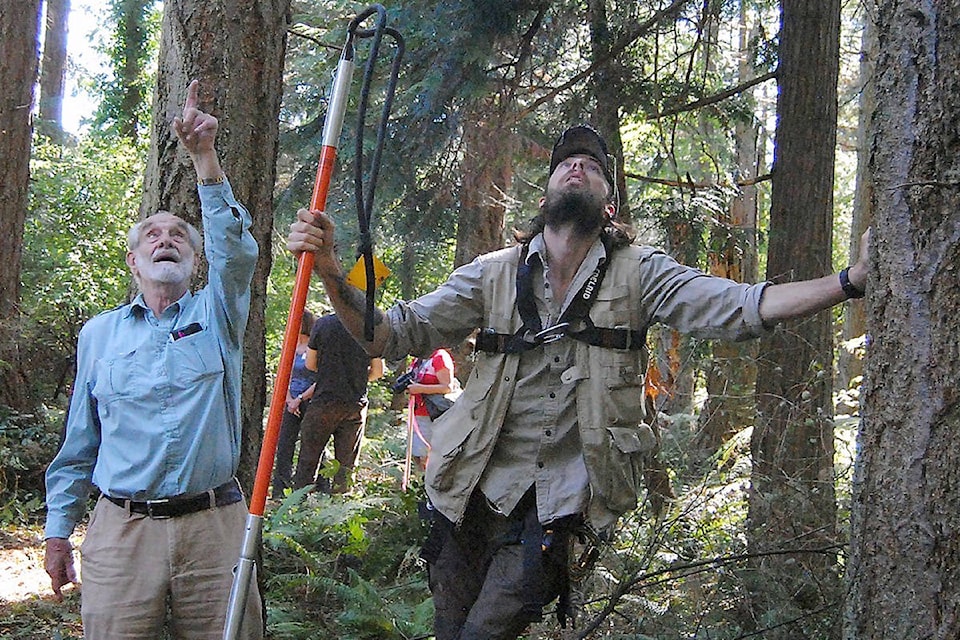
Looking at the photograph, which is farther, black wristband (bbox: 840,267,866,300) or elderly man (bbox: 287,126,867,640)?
elderly man (bbox: 287,126,867,640)

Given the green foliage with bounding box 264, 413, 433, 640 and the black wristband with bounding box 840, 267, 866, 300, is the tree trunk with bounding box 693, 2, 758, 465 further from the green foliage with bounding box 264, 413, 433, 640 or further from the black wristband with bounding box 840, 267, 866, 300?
the black wristband with bounding box 840, 267, 866, 300

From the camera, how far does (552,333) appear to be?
3.55 metres

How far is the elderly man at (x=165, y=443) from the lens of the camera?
137 inches

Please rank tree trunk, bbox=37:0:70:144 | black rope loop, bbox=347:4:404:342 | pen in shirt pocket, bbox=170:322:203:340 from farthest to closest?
1. tree trunk, bbox=37:0:70:144
2. pen in shirt pocket, bbox=170:322:203:340
3. black rope loop, bbox=347:4:404:342

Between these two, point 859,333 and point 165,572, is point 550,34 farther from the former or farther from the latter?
point 859,333

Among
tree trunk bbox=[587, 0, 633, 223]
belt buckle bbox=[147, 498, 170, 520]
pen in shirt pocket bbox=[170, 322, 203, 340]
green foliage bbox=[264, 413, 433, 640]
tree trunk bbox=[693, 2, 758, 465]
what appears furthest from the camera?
tree trunk bbox=[587, 0, 633, 223]

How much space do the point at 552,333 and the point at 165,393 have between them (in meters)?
1.50

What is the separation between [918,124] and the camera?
2.62 metres

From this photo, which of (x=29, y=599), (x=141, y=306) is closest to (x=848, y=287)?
(x=141, y=306)

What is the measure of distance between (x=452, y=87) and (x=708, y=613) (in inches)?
176

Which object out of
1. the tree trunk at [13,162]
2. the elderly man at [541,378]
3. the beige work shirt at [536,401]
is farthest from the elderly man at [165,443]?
the tree trunk at [13,162]

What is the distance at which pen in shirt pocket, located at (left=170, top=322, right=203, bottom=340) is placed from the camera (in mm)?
3627

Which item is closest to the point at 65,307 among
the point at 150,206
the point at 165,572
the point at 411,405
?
the point at 411,405

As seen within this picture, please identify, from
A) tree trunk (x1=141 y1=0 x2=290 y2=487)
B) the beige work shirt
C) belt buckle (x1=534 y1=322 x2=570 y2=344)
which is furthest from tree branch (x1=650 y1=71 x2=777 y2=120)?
belt buckle (x1=534 y1=322 x2=570 y2=344)
